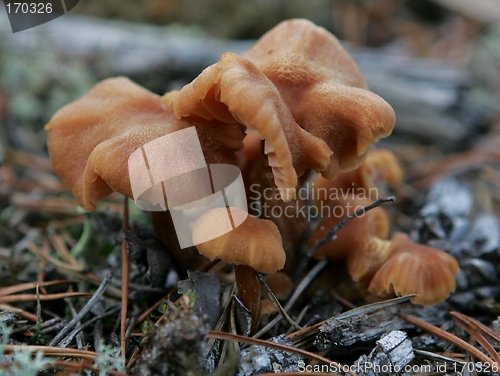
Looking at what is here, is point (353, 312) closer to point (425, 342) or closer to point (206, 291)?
point (425, 342)

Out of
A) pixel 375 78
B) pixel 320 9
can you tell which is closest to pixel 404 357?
pixel 375 78

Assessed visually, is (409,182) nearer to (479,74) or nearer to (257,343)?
(479,74)

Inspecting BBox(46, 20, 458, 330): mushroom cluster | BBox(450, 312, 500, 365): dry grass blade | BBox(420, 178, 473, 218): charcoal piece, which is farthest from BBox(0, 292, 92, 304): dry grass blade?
BBox(420, 178, 473, 218): charcoal piece

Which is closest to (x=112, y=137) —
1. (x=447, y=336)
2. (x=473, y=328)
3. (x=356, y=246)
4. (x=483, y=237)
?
(x=356, y=246)

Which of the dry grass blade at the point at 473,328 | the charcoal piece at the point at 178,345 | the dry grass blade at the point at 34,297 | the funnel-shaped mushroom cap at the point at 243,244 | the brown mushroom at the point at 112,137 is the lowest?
the dry grass blade at the point at 473,328

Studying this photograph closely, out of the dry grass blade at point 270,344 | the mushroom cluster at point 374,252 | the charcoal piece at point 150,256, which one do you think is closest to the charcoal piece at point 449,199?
the mushroom cluster at point 374,252

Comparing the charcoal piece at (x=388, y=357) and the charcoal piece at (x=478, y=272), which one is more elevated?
the charcoal piece at (x=388, y=357)

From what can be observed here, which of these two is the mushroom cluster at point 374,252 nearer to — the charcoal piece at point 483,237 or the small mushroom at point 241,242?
the charcoal piece at point 483,237
